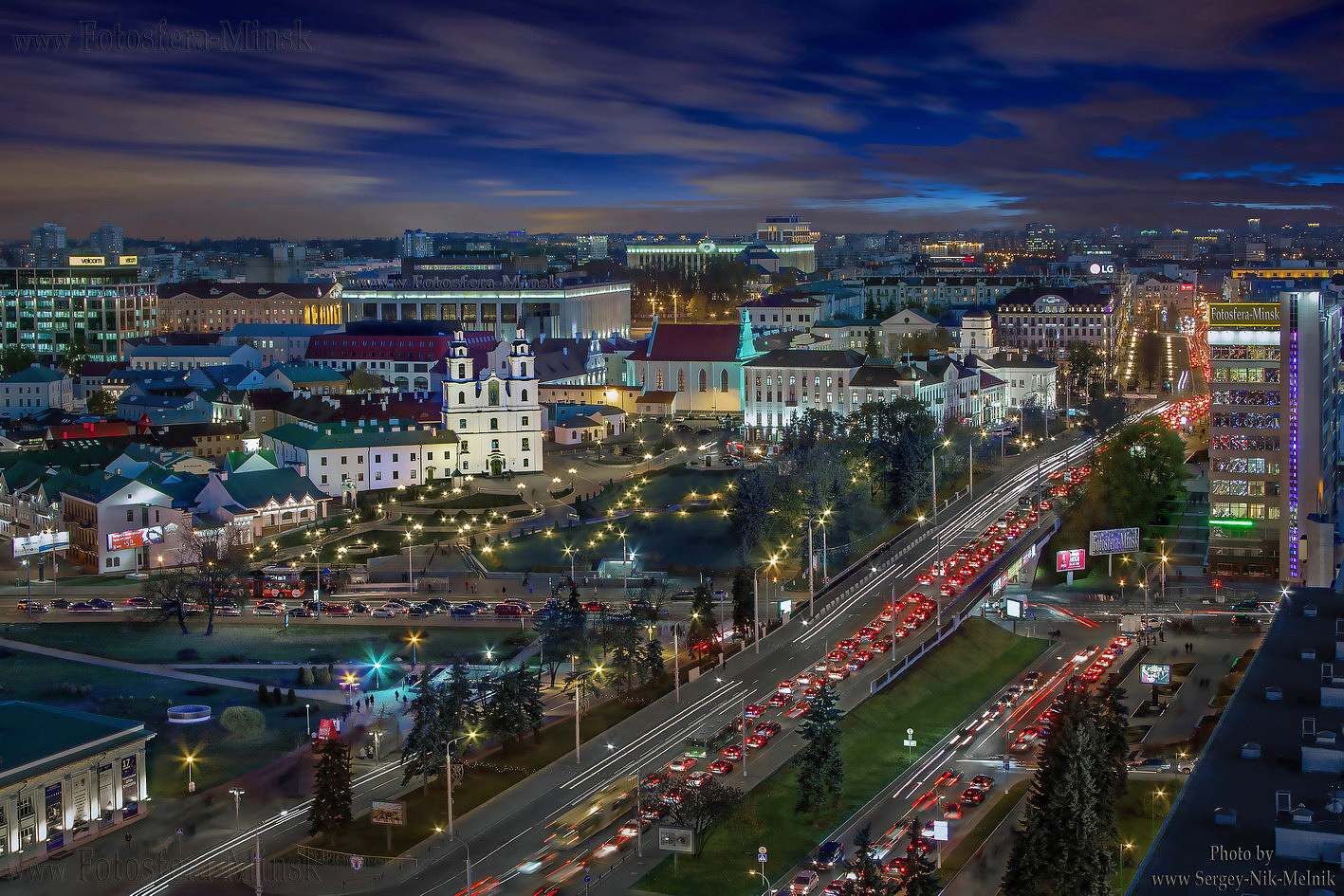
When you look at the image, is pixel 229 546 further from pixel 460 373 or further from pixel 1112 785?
pixel 1112 785

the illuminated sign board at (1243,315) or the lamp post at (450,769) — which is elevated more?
the illuminated sign board at (1243,315)

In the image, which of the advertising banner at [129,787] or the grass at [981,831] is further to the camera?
the advertising banner at [129,787]

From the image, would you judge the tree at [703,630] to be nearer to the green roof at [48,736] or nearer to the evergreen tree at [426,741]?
the evergreen tree at [426,741]

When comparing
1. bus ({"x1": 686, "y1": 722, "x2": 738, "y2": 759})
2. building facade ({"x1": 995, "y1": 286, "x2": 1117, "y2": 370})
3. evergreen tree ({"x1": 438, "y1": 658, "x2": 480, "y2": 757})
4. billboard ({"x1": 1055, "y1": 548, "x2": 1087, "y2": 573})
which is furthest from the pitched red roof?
evergreen tree ({"x1": 438, "y1": 658, "x2": 480, "y2": 757})

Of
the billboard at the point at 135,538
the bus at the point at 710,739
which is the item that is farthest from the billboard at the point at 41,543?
the bus at the point at 710,739

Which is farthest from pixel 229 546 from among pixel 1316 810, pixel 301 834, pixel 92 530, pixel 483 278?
pixel 483 278

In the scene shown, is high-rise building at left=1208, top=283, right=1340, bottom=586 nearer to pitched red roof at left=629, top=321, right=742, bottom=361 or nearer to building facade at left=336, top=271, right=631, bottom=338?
pitched red roof at left=629, top=321, right=742, bottom=361
